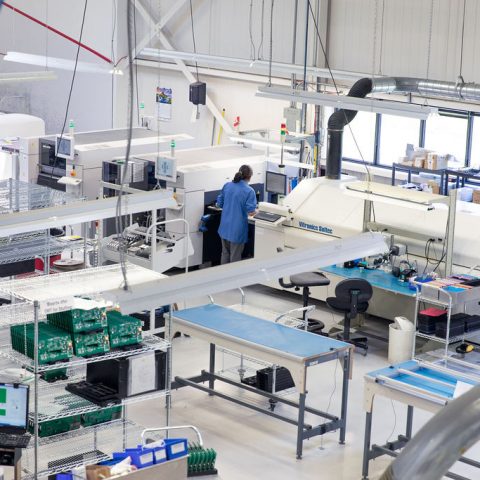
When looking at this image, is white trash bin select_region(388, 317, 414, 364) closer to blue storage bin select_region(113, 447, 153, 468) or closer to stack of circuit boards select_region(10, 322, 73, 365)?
stack of circuit boards select_region(10, 322, 73, 365)

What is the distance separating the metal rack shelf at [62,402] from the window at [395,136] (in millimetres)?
7569

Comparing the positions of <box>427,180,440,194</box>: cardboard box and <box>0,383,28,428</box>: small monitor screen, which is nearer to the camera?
<box>0,383,28,428</box>: small monitor screen

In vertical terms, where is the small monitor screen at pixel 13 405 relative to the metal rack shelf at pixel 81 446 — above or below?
above

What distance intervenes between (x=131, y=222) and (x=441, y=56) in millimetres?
4317

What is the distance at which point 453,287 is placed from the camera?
8.06 metres

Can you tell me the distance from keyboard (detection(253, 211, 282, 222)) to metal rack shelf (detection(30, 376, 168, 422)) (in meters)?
4.65

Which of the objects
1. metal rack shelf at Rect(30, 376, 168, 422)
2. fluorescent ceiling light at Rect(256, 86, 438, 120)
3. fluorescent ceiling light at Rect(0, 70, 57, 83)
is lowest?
metal rack shelf at Rect(30, 376, 168, 422)

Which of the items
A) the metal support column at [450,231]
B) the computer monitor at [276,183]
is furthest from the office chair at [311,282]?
the computer monitor at [276,183]

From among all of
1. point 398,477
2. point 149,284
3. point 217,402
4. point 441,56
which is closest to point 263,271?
point 149,284

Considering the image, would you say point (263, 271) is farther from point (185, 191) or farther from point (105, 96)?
point (105, 96)

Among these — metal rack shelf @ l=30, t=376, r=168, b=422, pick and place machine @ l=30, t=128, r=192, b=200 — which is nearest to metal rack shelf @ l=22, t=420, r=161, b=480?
metal rack shelf @ l=30, t=376, r=168, b=422

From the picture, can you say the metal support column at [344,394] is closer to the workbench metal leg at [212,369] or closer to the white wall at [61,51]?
the workbench metal leg at [212,369]

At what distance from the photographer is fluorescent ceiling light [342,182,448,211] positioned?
28.3ft

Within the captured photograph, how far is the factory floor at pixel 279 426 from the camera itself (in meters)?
6.73
